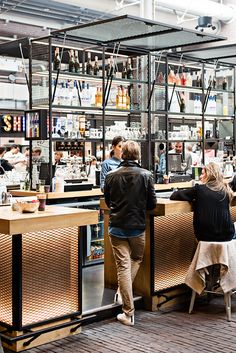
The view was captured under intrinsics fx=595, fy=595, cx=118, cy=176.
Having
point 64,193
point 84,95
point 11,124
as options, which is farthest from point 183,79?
point 64,193

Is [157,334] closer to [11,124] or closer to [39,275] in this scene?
[39,275]

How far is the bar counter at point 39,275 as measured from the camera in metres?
4.58

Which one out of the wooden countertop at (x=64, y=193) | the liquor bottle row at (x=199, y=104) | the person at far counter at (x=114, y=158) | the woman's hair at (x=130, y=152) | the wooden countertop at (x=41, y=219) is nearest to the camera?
the wooden countertop at (x=41, y=219)

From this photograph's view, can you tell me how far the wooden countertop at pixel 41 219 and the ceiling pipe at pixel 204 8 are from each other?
6288 mm

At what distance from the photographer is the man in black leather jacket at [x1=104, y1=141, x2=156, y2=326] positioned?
17.0ft

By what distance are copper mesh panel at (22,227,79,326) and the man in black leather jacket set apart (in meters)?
A: 0.42

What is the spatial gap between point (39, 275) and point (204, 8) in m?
8.00

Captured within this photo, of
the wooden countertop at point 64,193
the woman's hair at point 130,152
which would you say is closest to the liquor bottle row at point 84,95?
the wooden countertop at point 64,193

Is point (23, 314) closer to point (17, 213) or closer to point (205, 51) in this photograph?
point (17, 213)

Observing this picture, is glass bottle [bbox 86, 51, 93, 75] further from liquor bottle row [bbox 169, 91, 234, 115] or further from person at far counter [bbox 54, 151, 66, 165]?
liquor bottle row [bbox 169, 91, 234, 115]

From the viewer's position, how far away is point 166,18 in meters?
12.2

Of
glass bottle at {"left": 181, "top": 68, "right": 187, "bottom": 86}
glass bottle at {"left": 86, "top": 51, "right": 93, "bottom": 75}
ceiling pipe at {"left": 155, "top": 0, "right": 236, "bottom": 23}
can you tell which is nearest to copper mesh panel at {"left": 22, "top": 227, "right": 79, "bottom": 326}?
glass bottle at {"left": 86, "top": 51, "right": 93, "bottom": 75}

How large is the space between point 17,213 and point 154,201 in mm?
1235

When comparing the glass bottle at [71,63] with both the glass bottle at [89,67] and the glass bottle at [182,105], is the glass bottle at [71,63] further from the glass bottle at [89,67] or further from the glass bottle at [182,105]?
the glass bottle at [182,105]
